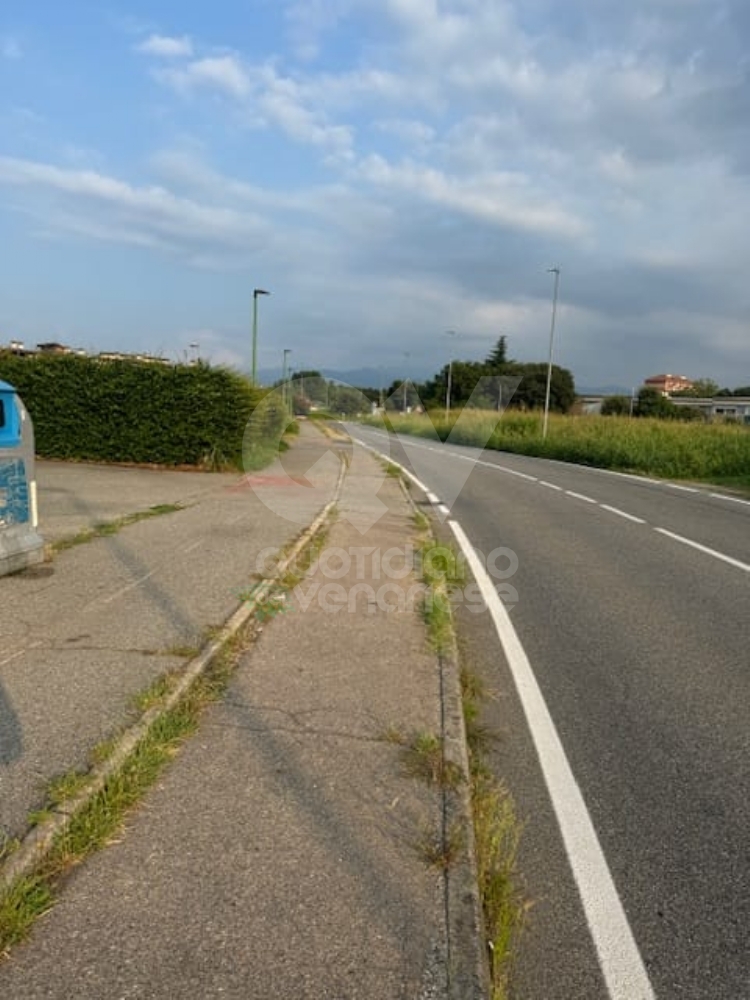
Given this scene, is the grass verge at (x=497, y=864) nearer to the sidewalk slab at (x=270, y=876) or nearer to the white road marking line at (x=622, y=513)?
the sidewalk slab at (x=270, y=876)

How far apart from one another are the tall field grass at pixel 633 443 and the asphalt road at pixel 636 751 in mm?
14966

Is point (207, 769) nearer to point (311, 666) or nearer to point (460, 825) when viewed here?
point (460, 825)

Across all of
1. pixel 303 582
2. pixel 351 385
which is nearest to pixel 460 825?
pixel 303 582

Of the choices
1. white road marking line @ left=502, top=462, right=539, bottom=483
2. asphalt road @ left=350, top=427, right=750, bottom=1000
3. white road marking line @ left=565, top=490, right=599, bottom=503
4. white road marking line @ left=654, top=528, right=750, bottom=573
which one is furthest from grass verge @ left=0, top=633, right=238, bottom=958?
white road marking line @ left=502, top=462, right=539, bottom=483

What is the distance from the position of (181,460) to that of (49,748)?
14998mm

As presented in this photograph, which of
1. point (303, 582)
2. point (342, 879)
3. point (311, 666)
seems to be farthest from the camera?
point (303, 582)

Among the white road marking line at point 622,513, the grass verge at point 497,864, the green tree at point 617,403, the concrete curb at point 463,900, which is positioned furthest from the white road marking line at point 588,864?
the green tree at point 617,403

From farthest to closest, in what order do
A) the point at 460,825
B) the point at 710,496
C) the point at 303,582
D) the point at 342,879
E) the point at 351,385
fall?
1. the point at 710,496
2. the point at 351,385
3. the point at 303,582
4. the point at 460,825
5. the point at 342,879

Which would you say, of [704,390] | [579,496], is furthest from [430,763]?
[704,390]

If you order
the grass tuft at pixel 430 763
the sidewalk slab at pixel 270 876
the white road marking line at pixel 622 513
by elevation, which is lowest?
the sidewalk slab at pixel 270 876

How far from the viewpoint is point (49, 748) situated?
133 inches

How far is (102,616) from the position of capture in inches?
216

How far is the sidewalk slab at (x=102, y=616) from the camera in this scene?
11.4 ft

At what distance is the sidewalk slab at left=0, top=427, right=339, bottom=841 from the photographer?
348 centimetres
